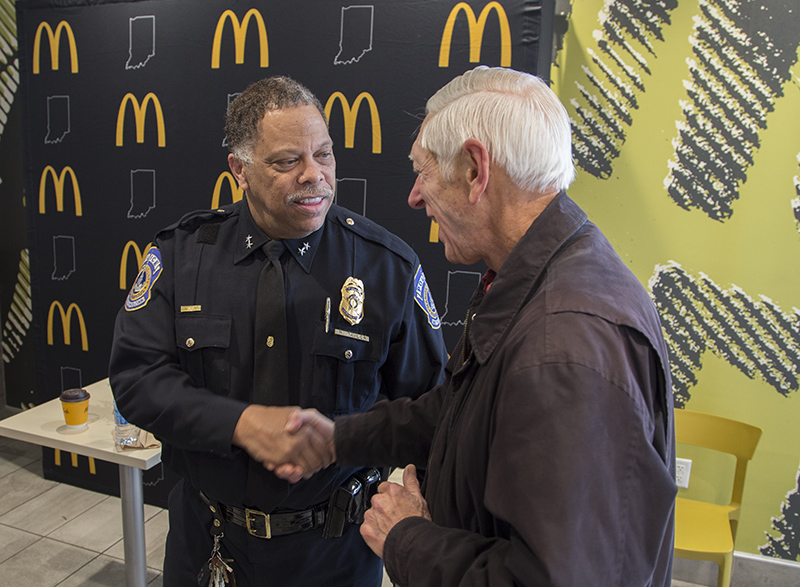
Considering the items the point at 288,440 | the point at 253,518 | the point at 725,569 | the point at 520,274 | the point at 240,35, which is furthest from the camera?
the point at 240,35

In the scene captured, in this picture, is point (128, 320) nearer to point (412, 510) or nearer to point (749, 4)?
point (412, 510)

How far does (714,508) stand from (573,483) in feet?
7.02

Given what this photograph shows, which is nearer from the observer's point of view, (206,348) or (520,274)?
(520,274)

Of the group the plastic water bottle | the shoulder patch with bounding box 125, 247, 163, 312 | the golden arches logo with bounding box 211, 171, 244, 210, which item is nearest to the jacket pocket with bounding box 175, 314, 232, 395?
the shoulder patch with bounding box 125, 247, 163, 312

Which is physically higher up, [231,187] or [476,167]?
[476,167]

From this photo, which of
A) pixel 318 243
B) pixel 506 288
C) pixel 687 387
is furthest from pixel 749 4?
pixel 506 288

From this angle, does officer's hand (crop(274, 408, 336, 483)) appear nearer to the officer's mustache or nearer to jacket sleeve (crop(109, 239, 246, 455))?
jacket sleeve (crop(109, 239, 246, 455))

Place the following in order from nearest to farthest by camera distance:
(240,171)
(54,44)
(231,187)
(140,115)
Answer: (240,171) < (231,187) < (140,115) < (54,44)

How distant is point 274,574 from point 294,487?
9.1 inches

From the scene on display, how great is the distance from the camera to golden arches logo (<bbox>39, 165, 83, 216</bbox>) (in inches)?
120

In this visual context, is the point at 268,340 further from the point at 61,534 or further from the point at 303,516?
the point at 61,534

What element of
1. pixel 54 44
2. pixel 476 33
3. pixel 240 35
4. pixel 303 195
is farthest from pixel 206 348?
pixel 54 44

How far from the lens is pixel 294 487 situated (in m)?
1.47

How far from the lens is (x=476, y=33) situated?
2301 millimetres
